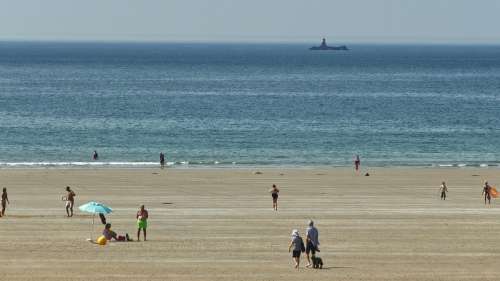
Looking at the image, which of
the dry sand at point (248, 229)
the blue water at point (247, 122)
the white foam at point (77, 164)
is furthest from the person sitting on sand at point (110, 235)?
the blue water at point (247, 122)

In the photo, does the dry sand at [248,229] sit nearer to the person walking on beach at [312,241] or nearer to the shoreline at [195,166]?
the person walking on beach at [312,241]

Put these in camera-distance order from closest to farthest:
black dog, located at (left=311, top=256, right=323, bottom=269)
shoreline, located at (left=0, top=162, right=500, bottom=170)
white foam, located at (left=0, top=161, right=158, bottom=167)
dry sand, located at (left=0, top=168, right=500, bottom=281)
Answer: dry sand, located at (left=0, top=168, right=500, bottom=281)
black dog, located at (left=311, top=256, right=323, bottom=269)
shoreline, located at (left=0, top=162, right=500, bottom=170)
white foam, located at (left=0, top=161, right=158, bottom=167)

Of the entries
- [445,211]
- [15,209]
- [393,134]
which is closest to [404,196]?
[445,211]

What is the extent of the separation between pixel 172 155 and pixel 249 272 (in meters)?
41.8

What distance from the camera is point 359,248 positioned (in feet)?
94.1

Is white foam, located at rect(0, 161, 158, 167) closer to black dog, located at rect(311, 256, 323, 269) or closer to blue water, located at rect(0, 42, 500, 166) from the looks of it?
blue water, located at rect(0, 42, 500, 166)

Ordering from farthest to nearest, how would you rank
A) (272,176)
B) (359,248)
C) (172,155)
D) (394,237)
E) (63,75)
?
(63,75)
(172,155)
(272,176)
(394,237)
(359,248)

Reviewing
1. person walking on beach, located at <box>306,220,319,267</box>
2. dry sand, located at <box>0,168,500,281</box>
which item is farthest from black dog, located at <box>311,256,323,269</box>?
dry sand, located at <box>0,168,500,281</box>

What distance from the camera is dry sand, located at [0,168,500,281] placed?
1006 inches

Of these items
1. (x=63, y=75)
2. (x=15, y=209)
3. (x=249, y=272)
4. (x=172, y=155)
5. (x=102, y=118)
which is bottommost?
(x=249, y=272)

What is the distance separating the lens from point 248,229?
3198cm

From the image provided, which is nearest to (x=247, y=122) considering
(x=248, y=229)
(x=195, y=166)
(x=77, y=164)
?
(x=195, y=166)

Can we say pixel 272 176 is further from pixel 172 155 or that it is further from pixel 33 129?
pixel 33 129

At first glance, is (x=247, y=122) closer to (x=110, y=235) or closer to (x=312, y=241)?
(x=110, y=235)
